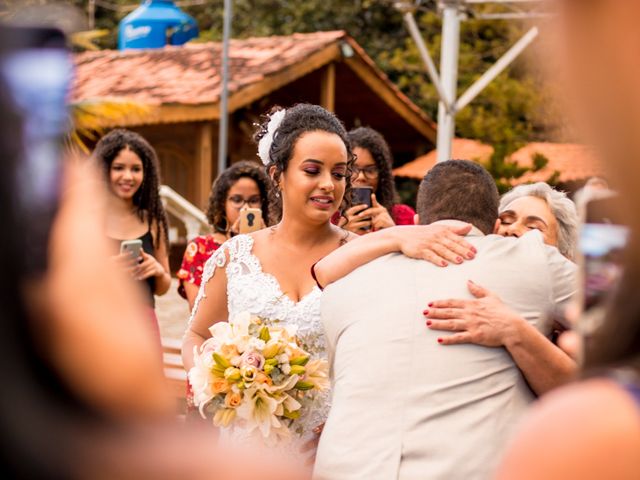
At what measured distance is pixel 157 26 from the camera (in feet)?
58.5

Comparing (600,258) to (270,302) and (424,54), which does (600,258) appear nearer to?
(270,302)

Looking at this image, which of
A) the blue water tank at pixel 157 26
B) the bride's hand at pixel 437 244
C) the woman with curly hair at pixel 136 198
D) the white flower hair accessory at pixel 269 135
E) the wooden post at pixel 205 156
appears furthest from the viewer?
the blue water tank at pixel 157 26

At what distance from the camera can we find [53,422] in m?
0.82

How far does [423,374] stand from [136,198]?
14.0ft

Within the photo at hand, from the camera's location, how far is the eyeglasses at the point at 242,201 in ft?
20.8

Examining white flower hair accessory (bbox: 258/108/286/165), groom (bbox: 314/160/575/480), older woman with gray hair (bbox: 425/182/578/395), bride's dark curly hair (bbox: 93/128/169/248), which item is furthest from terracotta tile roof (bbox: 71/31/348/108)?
older woman with gray hair (bbox: 425/182/578/395)

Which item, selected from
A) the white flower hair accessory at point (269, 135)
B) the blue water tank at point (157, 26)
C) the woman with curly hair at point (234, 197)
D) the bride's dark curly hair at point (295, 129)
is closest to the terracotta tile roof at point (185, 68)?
the blue water tank at point (157, 26)

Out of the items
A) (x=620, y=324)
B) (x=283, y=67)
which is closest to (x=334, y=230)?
(x=620, y=324)

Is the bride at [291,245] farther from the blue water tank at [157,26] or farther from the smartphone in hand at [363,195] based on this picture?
the blue water tank at [157,26]

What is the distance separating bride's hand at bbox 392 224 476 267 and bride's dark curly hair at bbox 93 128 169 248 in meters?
3.90

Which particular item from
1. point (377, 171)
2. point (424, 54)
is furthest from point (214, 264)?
point (424, 54)

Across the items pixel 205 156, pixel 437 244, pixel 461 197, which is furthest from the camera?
pixel 205 156

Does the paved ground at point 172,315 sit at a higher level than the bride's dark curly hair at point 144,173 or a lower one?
lower

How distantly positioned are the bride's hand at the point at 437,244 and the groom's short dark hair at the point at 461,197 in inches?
6.2
